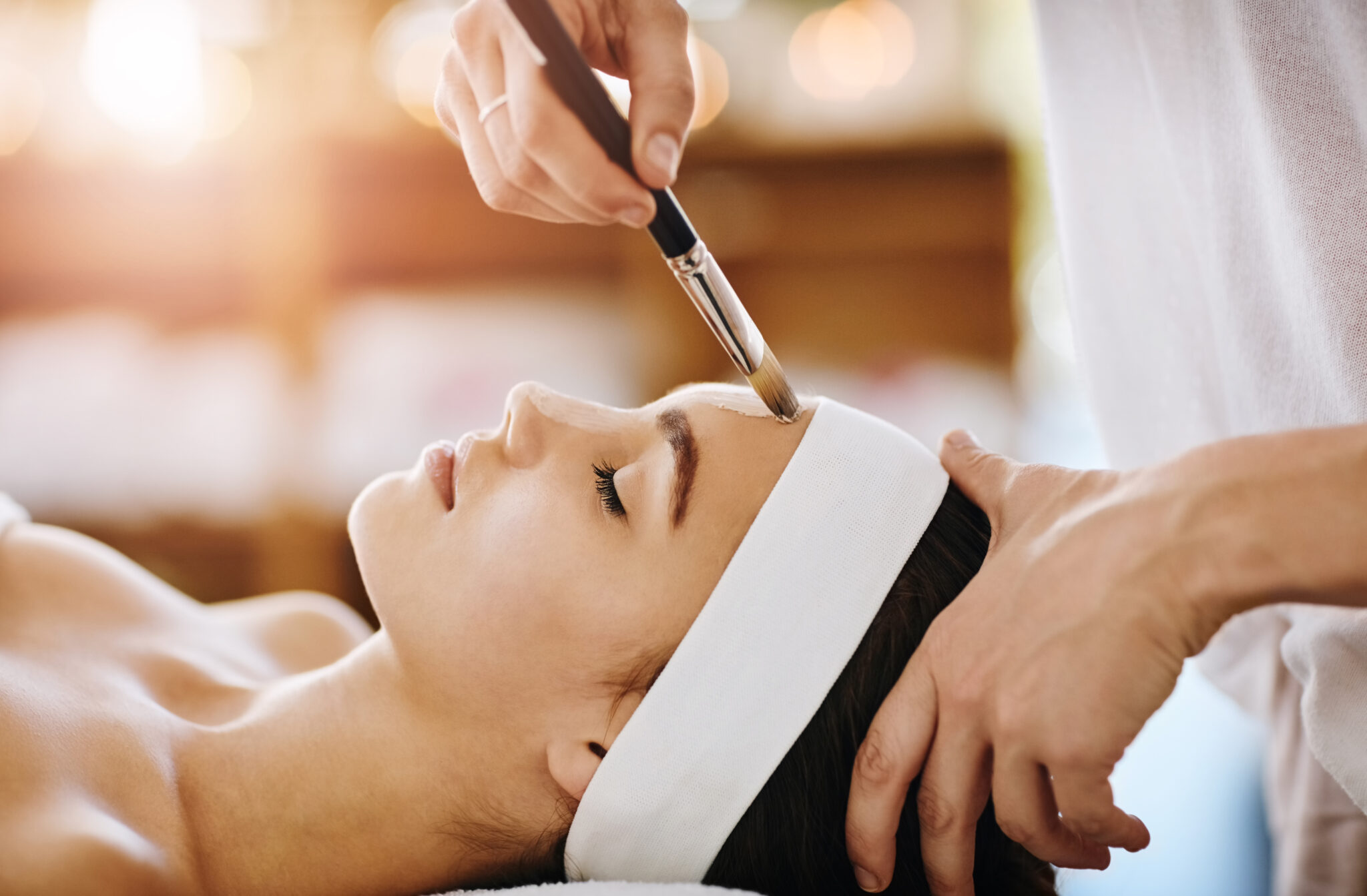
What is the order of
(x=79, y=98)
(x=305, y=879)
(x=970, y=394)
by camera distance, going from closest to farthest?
(x=305, y=879)
(x=79, y=98)
(x=970, y=394)

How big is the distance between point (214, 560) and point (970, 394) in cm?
199

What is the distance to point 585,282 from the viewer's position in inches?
97.8

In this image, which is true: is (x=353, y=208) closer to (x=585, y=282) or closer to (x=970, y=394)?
(x=585, y=282)

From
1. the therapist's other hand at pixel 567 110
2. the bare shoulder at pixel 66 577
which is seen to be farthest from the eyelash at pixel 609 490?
the bare shoulder at pixel 66 577

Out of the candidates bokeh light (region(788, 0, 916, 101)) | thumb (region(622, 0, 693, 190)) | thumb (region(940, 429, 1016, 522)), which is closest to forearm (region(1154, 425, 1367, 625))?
thumb (region(940, 429, 1016, 522))

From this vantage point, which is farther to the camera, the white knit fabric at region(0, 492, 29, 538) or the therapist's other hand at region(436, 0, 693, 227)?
the white knit fabric at region(0, 492, 29, 538)

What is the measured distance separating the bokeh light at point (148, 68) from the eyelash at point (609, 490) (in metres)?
1.93

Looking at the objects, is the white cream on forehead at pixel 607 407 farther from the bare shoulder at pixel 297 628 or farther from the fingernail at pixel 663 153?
the bare shoulder at pixel 297 628

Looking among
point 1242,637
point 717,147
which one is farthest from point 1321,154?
point 717,147

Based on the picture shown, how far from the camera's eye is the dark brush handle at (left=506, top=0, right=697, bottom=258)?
591 millimetres

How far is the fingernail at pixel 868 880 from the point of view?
0.68 meters

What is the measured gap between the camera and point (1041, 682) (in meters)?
0.59

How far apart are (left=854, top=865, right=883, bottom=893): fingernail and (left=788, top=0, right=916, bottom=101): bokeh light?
2.12m

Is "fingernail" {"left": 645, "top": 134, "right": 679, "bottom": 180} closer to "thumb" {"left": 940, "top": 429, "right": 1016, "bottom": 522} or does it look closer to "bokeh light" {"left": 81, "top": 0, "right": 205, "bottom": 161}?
"thumb" {"left": 940, "top": 429, "right": 1016, "bottom": 522}
